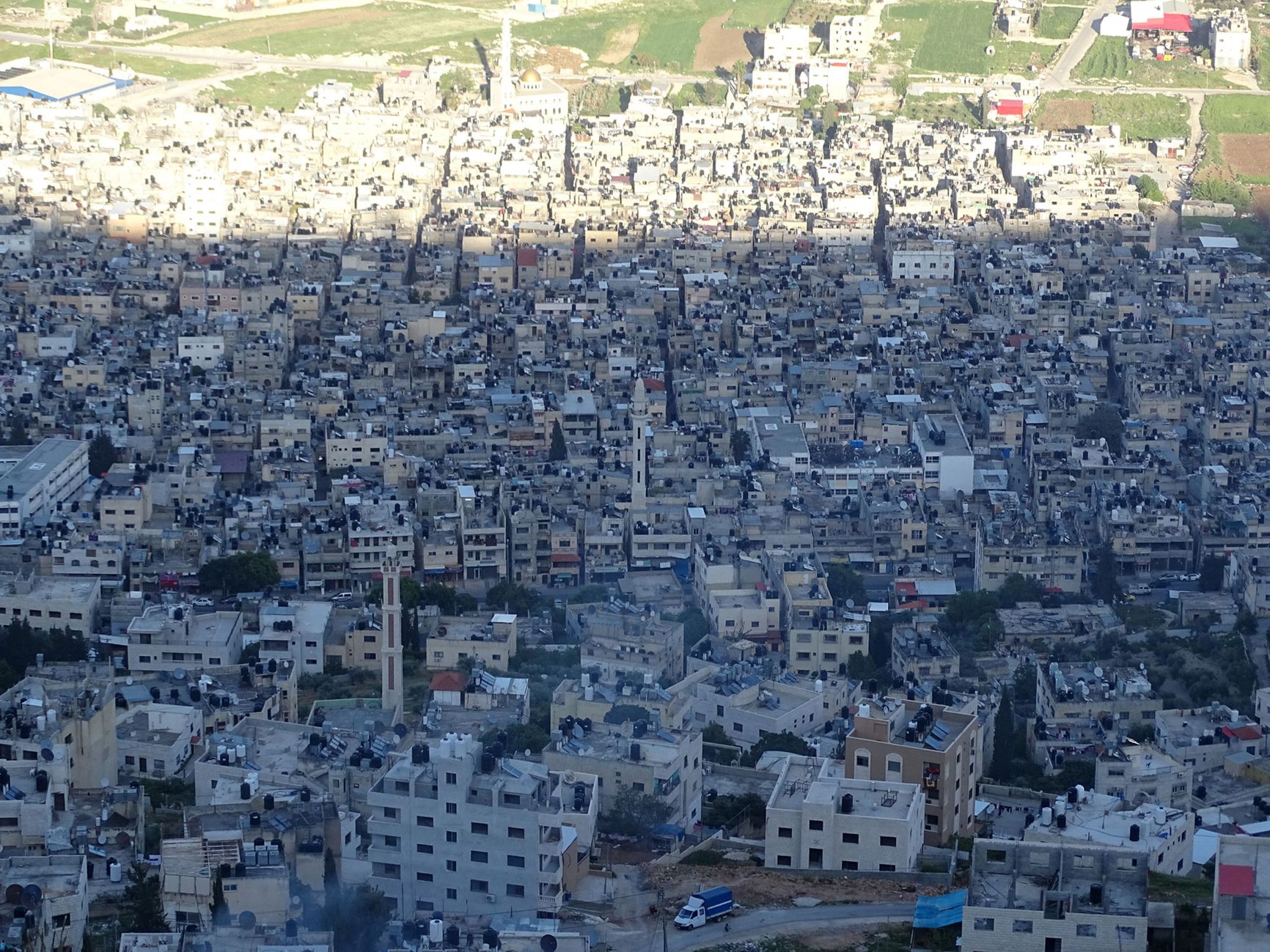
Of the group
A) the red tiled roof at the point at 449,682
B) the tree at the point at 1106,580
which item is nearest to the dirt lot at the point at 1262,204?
the tree at the point at 1106,580

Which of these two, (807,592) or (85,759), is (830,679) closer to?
(807,592)

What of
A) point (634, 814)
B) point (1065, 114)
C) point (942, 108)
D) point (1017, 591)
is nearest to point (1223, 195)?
point (1065, 114)

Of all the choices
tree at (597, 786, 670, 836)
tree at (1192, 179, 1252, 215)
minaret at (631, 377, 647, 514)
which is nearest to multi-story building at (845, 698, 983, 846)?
tree at (597, 786, 670, 836)

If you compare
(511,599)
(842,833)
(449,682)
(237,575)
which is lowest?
(449,682)

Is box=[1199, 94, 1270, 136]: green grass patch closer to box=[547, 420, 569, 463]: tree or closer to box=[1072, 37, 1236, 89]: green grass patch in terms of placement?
box=[1072, 37, 1236, 89]: green grass patch

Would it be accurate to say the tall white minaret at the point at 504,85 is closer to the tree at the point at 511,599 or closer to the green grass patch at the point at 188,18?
the green grass patch at the point at 188,18

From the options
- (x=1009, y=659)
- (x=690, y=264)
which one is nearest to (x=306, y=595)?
(x=1009, y=659)

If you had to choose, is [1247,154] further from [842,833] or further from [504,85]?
[842,833]
